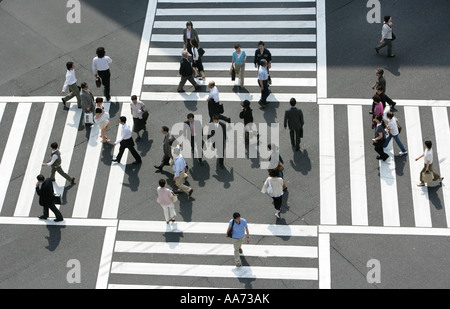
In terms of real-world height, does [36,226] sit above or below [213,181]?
below

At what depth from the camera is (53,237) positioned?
21875 mm

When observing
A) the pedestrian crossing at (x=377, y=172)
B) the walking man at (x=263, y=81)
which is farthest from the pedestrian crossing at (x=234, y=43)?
the pedestrian crossing at (x=377, y=172)

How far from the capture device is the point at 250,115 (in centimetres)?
2392

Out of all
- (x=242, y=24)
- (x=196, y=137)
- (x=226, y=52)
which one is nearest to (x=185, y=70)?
(x=226, y=52)

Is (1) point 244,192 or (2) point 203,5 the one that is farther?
(2) point 203,5

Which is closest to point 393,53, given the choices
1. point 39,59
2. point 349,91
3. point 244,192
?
point 349,91

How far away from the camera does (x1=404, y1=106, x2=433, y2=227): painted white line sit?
2164 cm

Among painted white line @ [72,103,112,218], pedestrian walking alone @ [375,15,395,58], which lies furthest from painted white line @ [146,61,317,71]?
painted white line @ [72,103,112,218]

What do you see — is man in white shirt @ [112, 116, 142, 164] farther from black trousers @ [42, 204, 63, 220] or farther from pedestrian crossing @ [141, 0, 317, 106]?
pedestrian crossing @ [141, 0, 317, 106]

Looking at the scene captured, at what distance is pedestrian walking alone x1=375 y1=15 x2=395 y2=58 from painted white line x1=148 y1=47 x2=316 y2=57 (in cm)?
258

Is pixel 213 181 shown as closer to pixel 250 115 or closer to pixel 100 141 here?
pixel 250 115

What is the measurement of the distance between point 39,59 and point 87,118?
4450 millimetres

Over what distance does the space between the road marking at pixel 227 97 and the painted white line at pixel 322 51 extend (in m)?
0.49
